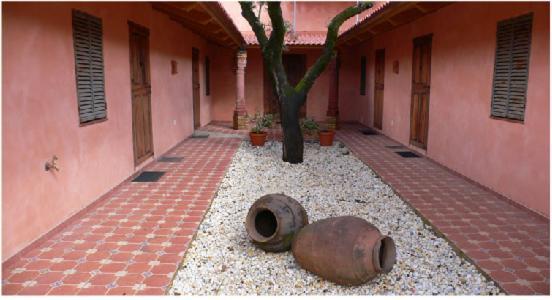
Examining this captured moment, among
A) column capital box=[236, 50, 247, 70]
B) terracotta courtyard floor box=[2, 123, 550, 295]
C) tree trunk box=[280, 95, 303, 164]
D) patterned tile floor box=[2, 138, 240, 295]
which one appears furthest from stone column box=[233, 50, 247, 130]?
patterned tile floor box=[2, 138, 240, 295]

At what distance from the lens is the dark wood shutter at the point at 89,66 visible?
17.7 ft

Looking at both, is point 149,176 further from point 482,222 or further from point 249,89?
point 249,89

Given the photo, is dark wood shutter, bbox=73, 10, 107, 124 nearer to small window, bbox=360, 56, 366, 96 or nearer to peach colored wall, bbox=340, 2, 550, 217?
peach colored wall, bbox=340, 2, 550, 217

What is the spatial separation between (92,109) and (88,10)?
1.23 meters

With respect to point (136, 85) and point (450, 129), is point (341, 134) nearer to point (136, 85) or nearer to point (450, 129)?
point (450, 129)

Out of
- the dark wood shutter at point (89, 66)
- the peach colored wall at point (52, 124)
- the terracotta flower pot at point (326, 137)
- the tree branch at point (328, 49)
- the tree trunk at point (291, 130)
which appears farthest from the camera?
the terracotta flower pot at point (326, 137)

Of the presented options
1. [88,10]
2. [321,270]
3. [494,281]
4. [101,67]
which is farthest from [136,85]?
[494,281]

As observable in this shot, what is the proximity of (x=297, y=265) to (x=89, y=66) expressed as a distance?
12.1 feet

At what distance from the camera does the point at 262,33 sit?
8.22 meters

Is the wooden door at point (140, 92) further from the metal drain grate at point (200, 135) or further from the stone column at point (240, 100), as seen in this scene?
the stone column at point (240, 100)

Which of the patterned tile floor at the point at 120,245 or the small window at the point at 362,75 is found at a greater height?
the small window at the point at 362,75

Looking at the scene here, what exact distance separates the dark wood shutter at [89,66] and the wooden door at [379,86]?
8577mm

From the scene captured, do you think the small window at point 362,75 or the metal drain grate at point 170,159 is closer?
the metal drain grate at point 170,159

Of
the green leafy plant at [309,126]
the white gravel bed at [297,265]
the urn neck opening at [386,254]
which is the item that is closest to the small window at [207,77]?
the green leafy plant at [309,126]
